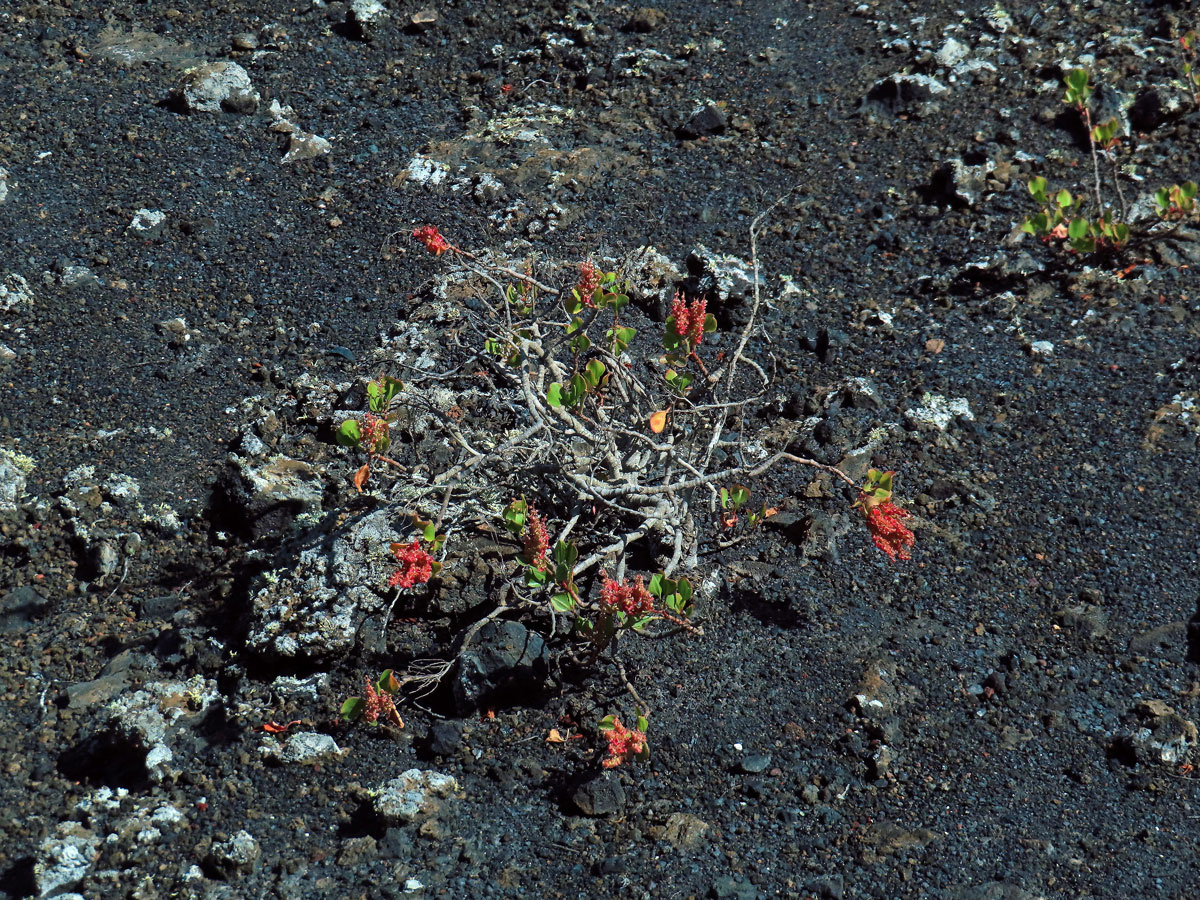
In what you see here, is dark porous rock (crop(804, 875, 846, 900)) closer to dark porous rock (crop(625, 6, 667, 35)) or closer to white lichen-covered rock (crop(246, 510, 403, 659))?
white lichen-covered rock (crop(246, 510, 403, 659))

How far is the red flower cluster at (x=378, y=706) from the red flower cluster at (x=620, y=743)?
0.57m

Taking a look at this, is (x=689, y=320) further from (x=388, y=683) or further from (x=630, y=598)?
(x=388, y=683)

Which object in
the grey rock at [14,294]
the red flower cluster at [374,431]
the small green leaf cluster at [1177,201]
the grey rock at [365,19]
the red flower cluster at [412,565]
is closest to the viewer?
the red flower cluster at [412,565]

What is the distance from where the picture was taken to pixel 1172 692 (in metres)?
2.80

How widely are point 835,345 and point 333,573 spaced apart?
1993 millimetres

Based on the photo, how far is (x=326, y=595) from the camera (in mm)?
2971

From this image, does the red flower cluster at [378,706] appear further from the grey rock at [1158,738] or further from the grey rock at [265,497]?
A: the grey rock at [1158,738]

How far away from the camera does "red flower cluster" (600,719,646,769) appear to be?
2527mm

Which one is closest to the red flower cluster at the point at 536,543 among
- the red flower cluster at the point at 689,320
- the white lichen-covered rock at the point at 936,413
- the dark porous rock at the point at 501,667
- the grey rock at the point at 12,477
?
the dark porous rock at the point at 501,667

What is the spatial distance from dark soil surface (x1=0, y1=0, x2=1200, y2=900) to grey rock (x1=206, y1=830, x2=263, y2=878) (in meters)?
0.01

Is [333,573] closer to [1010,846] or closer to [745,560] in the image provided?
[745,560]

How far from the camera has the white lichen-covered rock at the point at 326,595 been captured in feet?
9.55

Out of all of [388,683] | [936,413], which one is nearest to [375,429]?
[388,683]

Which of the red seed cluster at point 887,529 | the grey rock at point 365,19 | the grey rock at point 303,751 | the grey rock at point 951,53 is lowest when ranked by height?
the grey rock at point 303,751
